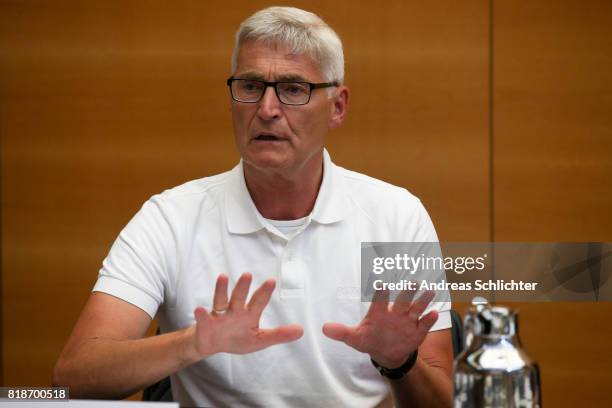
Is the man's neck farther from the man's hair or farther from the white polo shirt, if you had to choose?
the man's hair

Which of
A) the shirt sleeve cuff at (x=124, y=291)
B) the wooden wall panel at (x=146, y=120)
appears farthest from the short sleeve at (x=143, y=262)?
the wooden wall panel at (x=146, y=120)

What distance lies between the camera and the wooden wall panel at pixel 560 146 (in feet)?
8.86

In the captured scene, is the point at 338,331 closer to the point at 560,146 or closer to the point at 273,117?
the point at 273,117

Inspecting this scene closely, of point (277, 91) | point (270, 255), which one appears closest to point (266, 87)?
point (277, 91)

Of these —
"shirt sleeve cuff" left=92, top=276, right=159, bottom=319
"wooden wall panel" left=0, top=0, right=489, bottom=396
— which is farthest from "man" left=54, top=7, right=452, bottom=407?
"wooden wall panel" left=0, top=0, right=489, bottom=396

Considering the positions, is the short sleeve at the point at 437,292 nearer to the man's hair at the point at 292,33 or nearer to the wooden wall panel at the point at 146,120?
the man's hair at the point at 292,33

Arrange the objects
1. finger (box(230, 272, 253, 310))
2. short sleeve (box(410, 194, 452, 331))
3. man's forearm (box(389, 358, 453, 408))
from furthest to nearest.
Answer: short sleeve (box(410, 194, 452, 331)), man's forearm (box(389, 358, 453, 408)), finger (box(230, 272, 253, 310))

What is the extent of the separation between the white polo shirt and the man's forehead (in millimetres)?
245

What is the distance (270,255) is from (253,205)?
0.12 metres

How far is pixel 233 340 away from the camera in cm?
126

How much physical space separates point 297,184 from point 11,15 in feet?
5.39

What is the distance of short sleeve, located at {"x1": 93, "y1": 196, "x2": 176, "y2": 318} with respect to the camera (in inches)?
61.6

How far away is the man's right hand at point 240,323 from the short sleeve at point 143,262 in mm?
339

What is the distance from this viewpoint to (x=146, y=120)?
280cm
